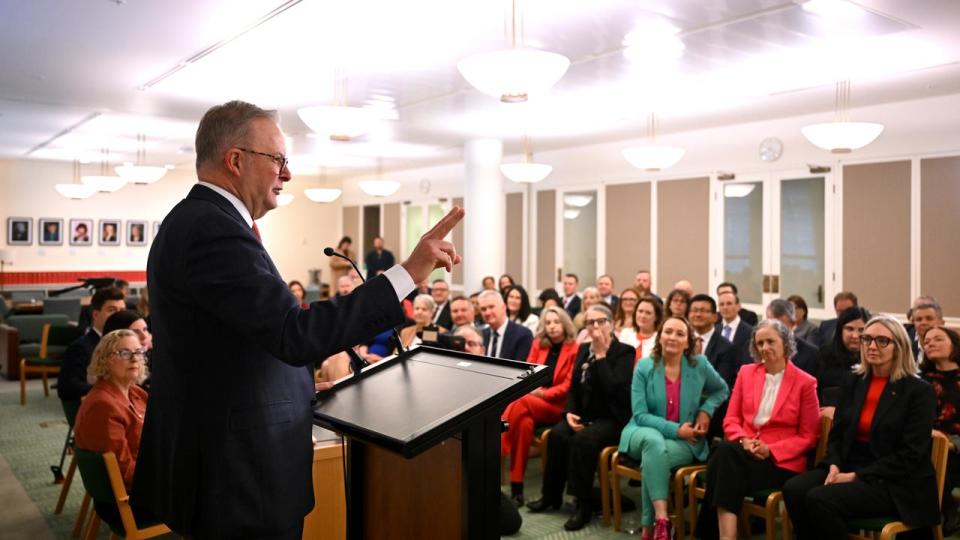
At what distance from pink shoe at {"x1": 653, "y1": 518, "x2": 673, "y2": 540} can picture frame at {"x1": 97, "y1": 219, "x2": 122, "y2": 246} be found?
51.1 ft

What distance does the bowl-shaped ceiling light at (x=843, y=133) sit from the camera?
641 centimetres

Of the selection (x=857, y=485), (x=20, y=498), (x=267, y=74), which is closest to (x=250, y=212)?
(x=857, y=485)

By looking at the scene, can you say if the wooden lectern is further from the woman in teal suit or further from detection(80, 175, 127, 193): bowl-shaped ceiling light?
detection(80, 175, 127, 193): bowl-shaped ceiling light

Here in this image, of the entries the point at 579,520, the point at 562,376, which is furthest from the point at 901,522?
the point at 562,376

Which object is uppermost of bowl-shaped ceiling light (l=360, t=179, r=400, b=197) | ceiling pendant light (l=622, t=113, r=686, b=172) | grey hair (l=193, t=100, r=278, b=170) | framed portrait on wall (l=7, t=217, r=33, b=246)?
bowl-shaped ceiling light (l=360, t=179, r=400, b=197)

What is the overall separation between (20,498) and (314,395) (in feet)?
14.8

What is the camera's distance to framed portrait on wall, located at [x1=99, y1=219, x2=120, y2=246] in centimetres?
1658

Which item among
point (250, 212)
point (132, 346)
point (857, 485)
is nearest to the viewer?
point (250, 212)

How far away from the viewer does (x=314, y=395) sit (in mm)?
1748

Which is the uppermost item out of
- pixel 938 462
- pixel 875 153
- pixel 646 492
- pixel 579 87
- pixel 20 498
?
pixel 579 87

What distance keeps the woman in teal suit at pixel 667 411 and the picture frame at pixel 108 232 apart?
15.1 m

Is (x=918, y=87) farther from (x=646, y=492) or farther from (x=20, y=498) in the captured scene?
(x=20, y=498)

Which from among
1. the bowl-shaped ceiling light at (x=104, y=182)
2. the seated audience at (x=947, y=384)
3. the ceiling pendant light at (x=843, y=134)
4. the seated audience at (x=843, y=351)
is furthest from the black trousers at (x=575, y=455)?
the bowl-shaped ceiling light at (x=104, y=182)

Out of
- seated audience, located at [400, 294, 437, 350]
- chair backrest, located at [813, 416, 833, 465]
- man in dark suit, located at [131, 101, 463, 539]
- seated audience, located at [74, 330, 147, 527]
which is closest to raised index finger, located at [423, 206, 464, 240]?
man in dark suit, located at [131, 101, 463, 539]
